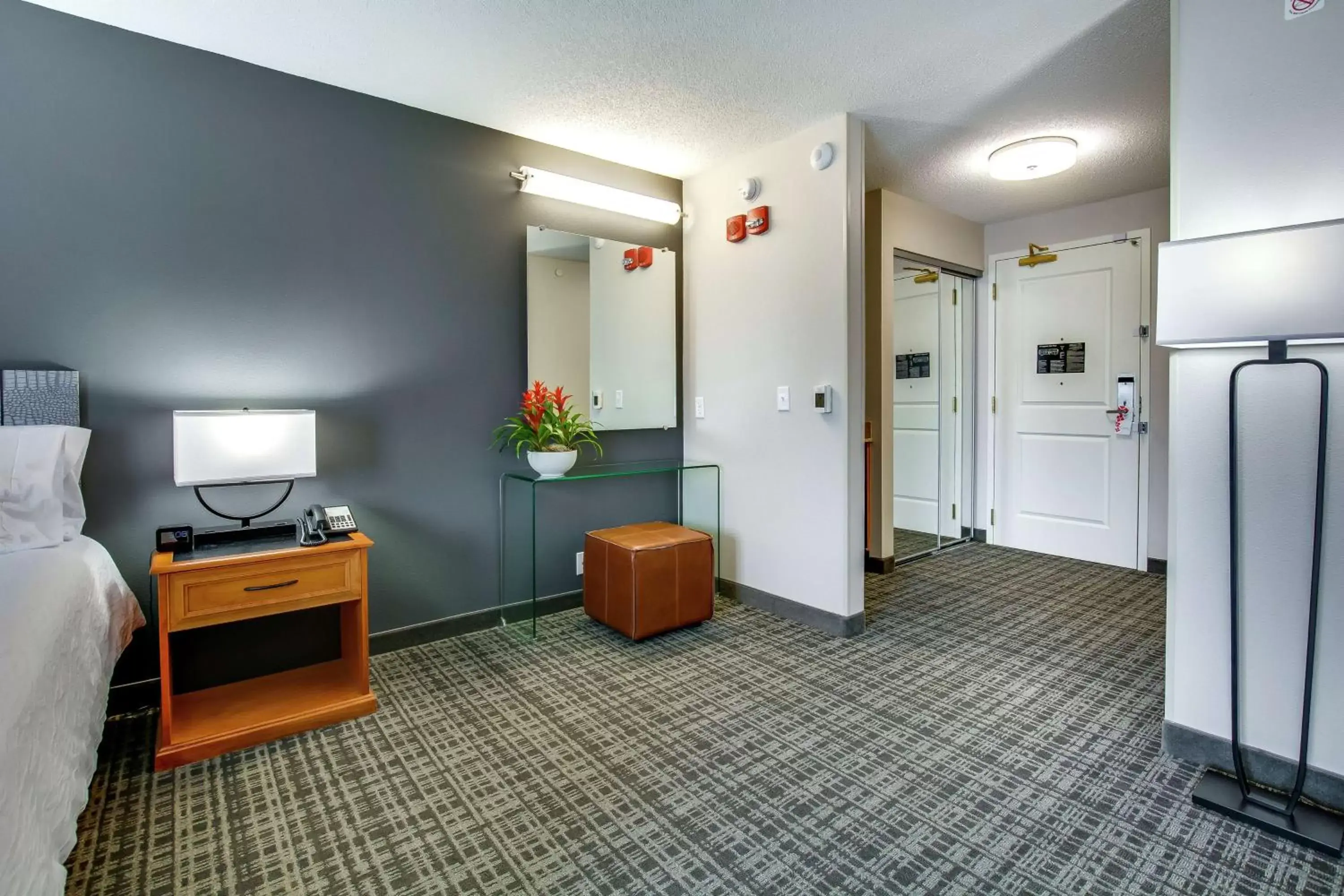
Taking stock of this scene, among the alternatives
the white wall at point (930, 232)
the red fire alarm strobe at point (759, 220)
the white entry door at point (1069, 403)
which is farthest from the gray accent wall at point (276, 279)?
the white entry door at point (1069, 403)

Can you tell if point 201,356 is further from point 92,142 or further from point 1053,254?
point 1053,254

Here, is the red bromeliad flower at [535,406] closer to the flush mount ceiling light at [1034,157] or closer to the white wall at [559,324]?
the white wall at [559,324]

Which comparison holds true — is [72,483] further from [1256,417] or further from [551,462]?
[1256,417]

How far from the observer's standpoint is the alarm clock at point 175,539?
83.7 inches

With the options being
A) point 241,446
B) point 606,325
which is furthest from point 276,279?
point 606,325

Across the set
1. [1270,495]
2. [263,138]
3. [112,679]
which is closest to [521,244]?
[263,138]

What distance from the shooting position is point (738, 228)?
3.49 meters

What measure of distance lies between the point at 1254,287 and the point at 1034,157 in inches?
81.4

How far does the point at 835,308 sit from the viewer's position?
3.05m

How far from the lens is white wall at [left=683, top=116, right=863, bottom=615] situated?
120 inches

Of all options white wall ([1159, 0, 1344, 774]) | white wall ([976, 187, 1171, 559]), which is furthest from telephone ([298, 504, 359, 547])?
white wall ([976, 187, 1171, 559])

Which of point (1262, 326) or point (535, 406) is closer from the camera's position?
point (1262, 326)

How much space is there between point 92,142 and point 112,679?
1873 mm

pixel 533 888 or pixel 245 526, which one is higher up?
pixel 245 526
